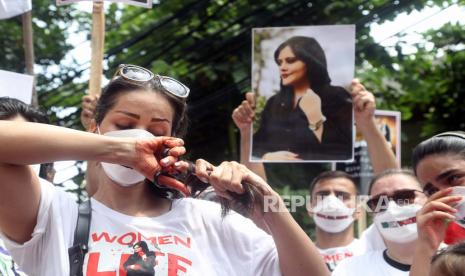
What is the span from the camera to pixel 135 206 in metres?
2.26

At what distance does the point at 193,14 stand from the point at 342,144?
3862 mm

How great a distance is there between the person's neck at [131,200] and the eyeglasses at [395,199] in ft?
4.60

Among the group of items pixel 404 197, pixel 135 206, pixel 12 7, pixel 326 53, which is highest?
pixel 12 7

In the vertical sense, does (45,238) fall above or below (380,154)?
below

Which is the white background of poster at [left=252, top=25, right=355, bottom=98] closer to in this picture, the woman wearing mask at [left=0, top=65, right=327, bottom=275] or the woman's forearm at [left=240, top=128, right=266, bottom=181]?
the woman's forearm at [left=240, top=128, right=266, bottom=181]

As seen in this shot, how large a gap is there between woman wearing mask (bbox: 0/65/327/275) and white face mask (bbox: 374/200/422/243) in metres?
1.18

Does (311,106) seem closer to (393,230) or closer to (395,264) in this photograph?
(393,230)

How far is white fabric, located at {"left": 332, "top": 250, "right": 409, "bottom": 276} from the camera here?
322 centimetres

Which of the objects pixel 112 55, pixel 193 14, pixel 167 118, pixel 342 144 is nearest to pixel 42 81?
pixel 112 55

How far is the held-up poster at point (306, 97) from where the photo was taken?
3.91m

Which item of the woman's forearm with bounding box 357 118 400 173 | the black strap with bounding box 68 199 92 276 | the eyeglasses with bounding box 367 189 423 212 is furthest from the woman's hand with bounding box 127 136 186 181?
the woman's forearm with bounding box 357 118 400 173

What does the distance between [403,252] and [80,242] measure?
166 centimetres

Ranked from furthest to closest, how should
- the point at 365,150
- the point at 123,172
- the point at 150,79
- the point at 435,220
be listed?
the point at 365,150 → the point at 435,220 → the point at 150,79 → the point at 123,172

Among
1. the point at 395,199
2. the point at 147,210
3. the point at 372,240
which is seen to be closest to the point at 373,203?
the point at 395,199
